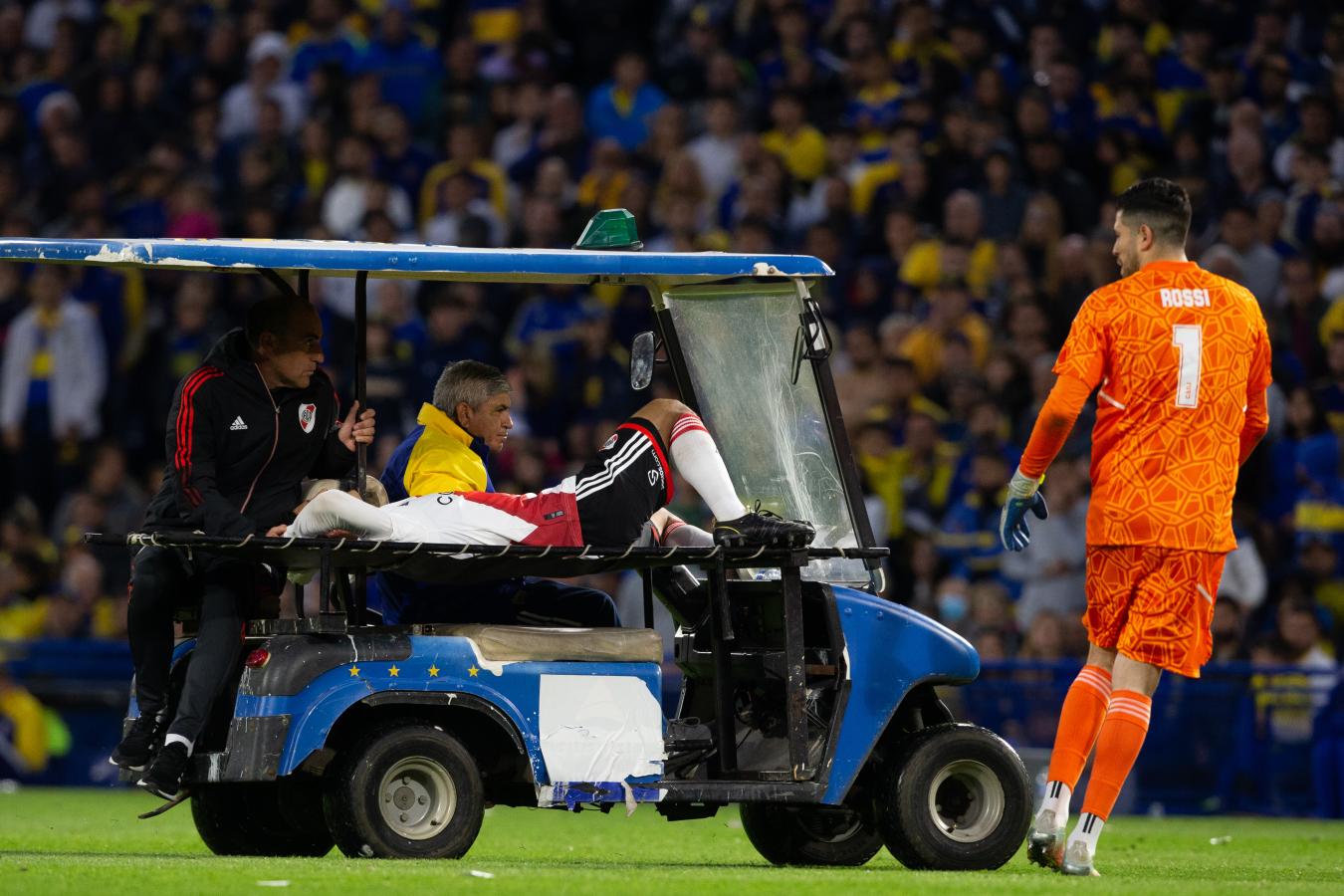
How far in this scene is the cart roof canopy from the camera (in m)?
7.63

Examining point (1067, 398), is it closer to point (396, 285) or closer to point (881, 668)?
point (881, 668)

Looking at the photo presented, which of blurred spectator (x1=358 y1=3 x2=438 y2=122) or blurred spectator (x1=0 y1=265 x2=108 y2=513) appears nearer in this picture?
blurred spectator (x1=0 y1=265 x2=108 y2=513)

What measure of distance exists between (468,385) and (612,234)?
763 mm

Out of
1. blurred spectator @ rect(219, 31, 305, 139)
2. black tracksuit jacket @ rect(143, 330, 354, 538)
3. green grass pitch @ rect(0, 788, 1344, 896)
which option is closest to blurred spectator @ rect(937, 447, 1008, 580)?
green grass pitch @ rect(0, 788, 1344, 896)

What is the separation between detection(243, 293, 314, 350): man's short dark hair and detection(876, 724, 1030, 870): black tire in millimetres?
2643

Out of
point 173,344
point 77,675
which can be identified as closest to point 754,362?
point 77,675

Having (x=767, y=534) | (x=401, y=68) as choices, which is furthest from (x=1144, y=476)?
(x=401, y=68)

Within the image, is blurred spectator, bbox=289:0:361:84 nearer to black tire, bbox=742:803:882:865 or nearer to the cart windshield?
the cart windshield

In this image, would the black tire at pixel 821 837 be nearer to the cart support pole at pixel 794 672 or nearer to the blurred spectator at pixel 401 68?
the cart support pole at pixel 794 672

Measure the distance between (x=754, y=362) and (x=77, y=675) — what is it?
25.7 feet

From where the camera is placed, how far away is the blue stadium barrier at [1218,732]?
13.2 meters

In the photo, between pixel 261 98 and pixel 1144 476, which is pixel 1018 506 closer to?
pixel 1144 476

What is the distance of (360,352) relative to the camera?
8.41m

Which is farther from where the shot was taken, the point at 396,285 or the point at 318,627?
the point at 396,285
